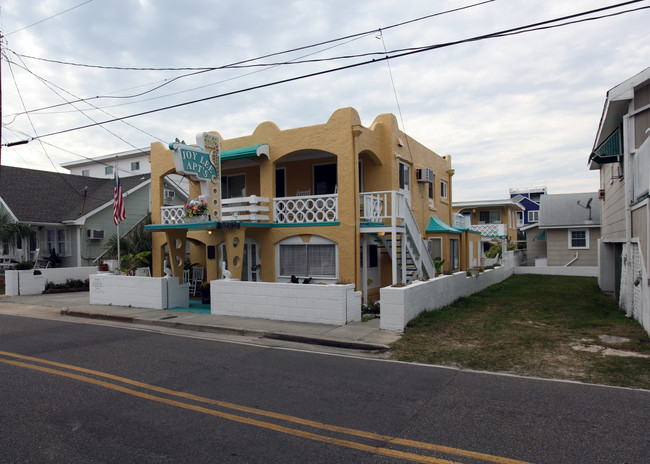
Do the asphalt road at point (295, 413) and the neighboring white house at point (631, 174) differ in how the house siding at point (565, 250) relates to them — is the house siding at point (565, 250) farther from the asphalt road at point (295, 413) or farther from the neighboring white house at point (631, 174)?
the asphalt road at point (295, 413)

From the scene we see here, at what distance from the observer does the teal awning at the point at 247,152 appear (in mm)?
15391

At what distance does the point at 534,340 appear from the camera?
9844 mm

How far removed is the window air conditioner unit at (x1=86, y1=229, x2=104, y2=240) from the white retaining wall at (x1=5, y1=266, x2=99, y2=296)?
2.95 m

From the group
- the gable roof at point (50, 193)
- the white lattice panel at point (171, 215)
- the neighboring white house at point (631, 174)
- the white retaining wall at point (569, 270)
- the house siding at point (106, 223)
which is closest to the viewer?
the neighboring white house at point (631, 174)

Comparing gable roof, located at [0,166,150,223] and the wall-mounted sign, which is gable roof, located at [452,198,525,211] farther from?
the wall-mounted sign

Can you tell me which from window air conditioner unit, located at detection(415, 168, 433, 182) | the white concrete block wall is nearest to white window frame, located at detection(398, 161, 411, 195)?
window air conditioner unit, located at detection(415, 168, 433, 182)

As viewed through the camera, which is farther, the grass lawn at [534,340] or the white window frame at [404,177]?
the white window frame at [404,177]

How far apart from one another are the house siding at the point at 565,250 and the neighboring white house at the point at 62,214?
26.1 metres

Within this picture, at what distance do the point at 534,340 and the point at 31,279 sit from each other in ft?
65.1

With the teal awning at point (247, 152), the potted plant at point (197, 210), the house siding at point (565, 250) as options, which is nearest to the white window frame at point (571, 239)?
the house siding at point (565, 250)

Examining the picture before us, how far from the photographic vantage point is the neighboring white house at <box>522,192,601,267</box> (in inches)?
1178

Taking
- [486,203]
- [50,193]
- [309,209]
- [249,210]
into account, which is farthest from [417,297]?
[486,203]

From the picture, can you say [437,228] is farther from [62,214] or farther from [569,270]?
[62,214]

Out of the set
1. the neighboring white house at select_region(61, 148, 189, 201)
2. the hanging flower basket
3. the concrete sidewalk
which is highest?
the neighboring white house at select_region(61, 148, 189, 201)
